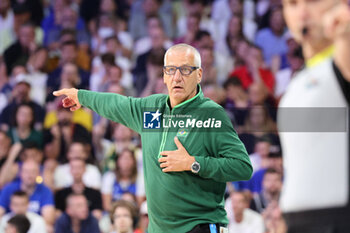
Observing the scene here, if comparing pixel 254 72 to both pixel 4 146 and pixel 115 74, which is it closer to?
pixel 115 74

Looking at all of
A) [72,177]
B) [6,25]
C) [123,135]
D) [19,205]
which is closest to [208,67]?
[123,135]

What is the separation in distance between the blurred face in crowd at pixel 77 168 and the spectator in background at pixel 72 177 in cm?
4

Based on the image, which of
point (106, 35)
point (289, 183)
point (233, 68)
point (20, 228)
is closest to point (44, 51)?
point (106, 35)

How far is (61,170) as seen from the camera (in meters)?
6.24

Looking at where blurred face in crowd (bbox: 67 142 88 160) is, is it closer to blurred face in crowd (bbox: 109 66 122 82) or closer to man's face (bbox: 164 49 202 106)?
blurred face in crowd (bbox: 109 66 122 82)

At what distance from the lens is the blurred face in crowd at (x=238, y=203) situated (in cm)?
560

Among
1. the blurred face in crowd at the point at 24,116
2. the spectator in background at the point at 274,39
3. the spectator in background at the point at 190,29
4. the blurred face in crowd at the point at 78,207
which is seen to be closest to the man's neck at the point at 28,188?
the blurred face in crowd at the point at 78,207

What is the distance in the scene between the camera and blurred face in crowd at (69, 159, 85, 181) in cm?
611

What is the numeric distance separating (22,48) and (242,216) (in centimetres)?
390

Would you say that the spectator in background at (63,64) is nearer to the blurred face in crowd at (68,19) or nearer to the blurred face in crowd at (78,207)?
the blurred face in crowd at (68,19)

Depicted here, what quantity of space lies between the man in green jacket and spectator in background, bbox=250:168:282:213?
2482 mm

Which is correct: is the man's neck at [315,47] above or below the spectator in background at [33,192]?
above

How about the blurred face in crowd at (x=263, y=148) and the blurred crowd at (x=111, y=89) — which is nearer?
the blurred crowd at (x=111, y=89)

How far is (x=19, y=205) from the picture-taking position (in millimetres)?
5715
